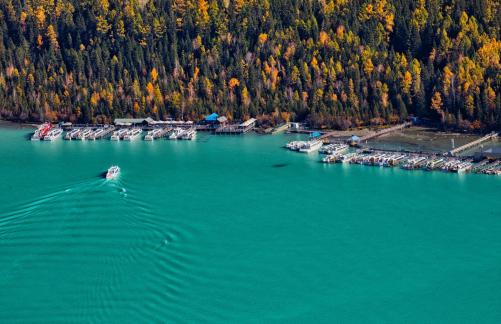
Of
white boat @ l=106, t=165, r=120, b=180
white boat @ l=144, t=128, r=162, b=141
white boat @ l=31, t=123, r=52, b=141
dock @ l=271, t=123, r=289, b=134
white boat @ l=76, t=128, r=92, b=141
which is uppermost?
white boat @ l=31, t=123, r=52, b=141

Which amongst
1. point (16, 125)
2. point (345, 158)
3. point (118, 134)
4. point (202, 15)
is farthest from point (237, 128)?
point (16, 125)

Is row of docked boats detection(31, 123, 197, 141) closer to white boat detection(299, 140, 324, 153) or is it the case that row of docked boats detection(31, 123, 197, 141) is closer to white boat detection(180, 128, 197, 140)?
white boat detection(180, 128, 197, 140)

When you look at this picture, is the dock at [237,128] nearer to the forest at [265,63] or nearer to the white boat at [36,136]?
the forest at [265,63]

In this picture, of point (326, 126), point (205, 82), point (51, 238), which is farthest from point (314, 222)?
point (205, 82)

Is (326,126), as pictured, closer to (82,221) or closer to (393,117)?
(393,117)

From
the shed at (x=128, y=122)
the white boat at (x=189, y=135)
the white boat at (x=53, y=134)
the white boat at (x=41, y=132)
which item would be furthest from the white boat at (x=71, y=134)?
the white boat at (x=189, y=135)

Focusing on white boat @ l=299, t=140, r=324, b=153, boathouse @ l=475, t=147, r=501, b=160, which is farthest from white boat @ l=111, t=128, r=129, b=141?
boathouse @ l=475, t=147, r=501, b=160
